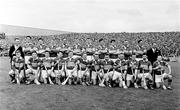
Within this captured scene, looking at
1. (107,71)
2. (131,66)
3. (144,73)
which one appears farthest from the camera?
(107,71)

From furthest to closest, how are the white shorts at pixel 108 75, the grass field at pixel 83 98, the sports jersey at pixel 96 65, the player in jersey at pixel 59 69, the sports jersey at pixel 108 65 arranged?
the player in jersey at pixel 59 69 → the sports jersey at pixel 96 65 → the sports jersey at pixel 108 65 → the white shorts at pixel 108 75 → the grass field at pixel 83 98

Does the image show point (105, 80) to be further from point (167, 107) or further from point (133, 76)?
point (167, 107)

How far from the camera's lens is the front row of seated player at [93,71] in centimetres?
775

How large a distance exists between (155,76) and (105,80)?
66.5 inches

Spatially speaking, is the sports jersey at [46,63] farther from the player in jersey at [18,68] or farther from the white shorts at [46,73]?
the player in jersey at [18,68]

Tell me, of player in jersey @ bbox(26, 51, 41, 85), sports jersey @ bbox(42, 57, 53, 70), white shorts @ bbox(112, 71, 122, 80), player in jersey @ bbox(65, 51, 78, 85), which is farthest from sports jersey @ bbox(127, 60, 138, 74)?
player in jersey @ bbox(26, 51, 41, 85)

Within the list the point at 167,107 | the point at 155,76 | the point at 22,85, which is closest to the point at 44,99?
the point at 22,85

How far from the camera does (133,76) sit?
7.91m

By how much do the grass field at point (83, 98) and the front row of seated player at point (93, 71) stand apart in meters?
0.49

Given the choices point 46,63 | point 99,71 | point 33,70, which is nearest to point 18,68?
point 33,70

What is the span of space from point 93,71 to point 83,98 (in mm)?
2020

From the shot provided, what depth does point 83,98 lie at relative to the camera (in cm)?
621

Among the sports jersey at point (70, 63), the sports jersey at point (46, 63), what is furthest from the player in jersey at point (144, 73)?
the sports jersey at point (46, 63)

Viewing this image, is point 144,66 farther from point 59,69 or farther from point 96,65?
point 59,69
